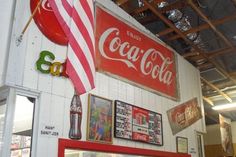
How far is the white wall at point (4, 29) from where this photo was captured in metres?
3.55

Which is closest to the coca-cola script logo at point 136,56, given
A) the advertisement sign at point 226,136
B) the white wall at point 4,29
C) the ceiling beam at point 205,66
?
the white wall at point 4,29

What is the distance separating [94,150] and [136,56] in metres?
2.01

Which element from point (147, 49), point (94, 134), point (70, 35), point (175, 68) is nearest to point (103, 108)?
point (94, 134)

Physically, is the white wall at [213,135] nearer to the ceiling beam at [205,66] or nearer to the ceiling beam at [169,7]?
the ceiling beam at [205,66]

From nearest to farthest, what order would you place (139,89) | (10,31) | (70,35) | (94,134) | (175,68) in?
(70,35)
(10,31)
(94,134)
(139,89)
(175,68)

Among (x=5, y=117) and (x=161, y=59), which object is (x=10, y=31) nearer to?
(x=5, y=117)

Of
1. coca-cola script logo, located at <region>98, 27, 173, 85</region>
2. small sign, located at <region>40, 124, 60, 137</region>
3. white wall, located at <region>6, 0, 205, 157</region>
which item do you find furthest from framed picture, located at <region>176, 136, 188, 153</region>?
small sign, located at <region>40, 124, 60, 137</region>

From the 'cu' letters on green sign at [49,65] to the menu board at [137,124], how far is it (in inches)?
47.0

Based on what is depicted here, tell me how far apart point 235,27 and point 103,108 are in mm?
3469

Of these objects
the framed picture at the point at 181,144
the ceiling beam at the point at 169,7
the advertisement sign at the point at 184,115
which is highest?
the ceiling beam at the point at 169,7

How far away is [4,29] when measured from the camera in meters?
3.70

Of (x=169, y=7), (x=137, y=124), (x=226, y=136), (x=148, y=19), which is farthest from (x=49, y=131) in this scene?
(x=226, y=136)

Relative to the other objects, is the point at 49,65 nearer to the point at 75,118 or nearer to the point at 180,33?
the point at 75,118

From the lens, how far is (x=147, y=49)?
593 centimetres
